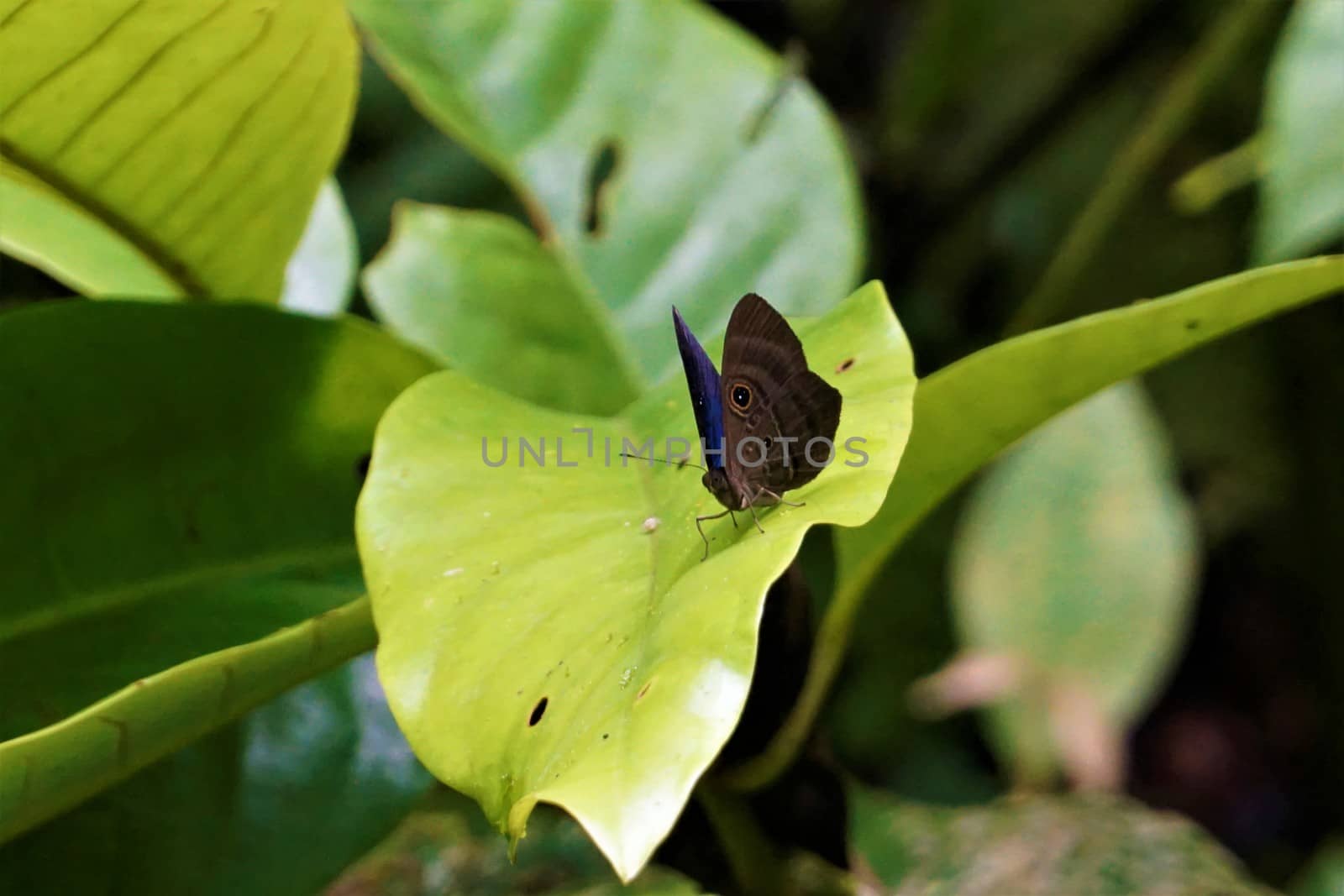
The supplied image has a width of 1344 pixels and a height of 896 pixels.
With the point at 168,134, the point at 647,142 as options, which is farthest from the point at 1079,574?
the point at 168,134

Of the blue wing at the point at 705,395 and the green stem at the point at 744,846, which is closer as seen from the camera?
the blue wing at the point at 705,395

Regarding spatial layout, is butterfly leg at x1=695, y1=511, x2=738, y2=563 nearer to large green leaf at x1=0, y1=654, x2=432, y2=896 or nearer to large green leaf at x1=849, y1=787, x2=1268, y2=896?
large green leaf at x1=0, y1=654, x2=432, y2=896

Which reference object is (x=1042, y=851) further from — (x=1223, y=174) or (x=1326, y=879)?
(x=1223, y=174)

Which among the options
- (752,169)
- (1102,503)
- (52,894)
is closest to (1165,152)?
(1102,503)

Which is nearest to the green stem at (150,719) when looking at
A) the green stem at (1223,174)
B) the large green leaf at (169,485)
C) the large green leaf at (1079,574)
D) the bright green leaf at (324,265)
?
the large green leaf at (169,485)

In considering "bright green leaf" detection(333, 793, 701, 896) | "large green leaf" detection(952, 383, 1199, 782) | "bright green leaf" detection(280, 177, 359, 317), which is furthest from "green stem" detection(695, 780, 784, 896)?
"large green leaf" detection(952, 383, 1199, 782)

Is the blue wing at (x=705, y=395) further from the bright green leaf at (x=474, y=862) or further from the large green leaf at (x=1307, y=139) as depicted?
the large green leaf at (x=1307, y=139)
